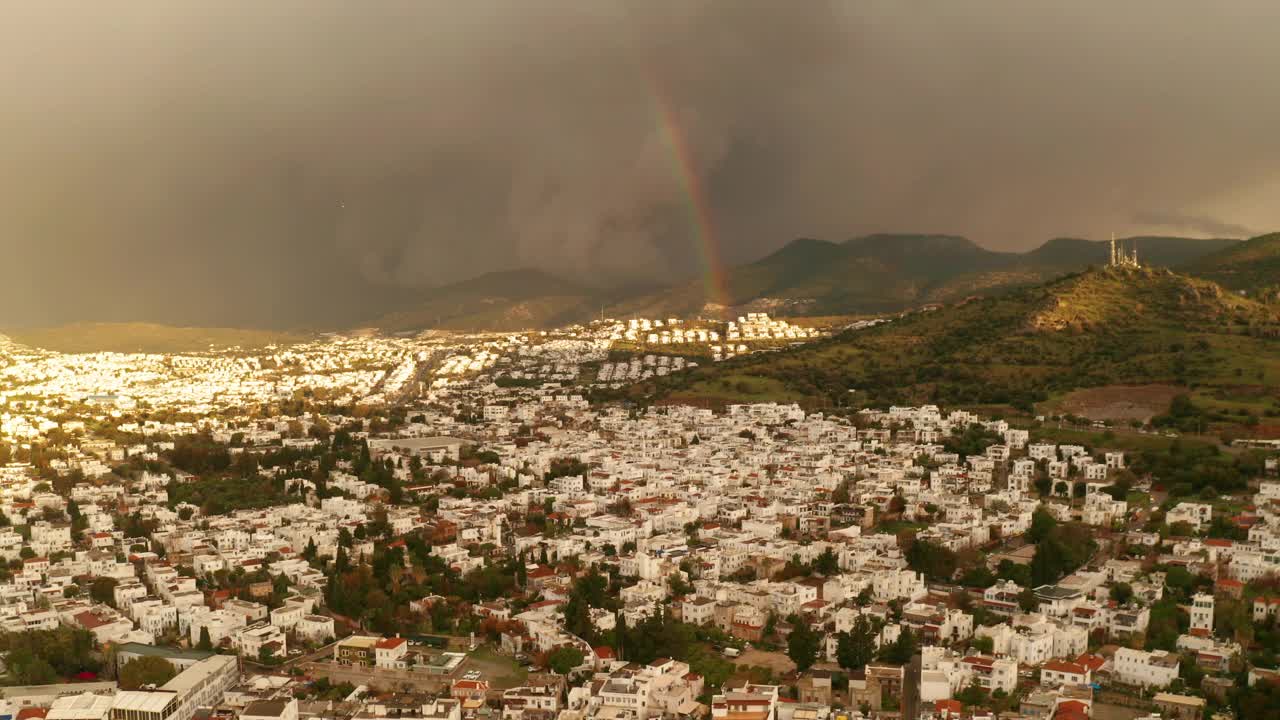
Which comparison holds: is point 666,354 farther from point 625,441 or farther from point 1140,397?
point 1140,397

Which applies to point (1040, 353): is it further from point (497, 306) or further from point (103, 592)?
point (497, 306)

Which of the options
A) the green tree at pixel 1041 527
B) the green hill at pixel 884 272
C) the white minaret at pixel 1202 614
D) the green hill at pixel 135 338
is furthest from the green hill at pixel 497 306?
the white minaret at pixel 1202 614

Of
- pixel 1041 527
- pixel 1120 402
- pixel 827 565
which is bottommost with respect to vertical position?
pixel 827 565

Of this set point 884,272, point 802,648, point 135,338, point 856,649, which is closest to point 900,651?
point 856,649

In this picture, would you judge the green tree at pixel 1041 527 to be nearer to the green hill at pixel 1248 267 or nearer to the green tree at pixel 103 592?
the green tree at pixel 103 592

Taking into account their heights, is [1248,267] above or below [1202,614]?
above

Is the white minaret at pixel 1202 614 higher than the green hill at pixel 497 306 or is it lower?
lower

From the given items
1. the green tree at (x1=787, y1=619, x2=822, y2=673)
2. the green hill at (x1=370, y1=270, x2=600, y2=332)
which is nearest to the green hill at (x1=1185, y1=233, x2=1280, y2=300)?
the green tree at (x1=787, y1=619, x2=822, y2=673)
